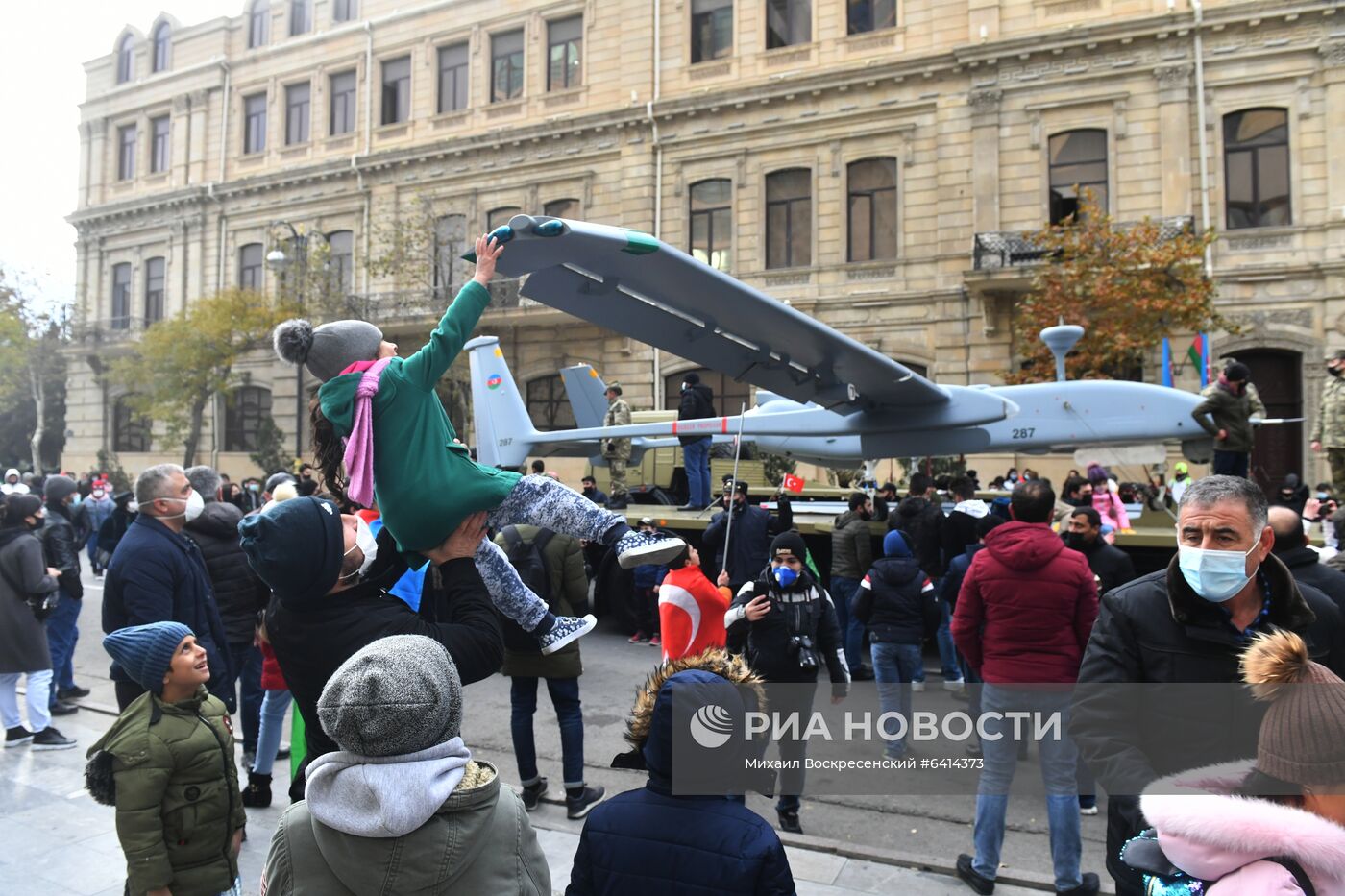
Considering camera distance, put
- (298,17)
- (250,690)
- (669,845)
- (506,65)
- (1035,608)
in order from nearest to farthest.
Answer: (669,845), (1035,608), (250,690), (506,65), (298,17)

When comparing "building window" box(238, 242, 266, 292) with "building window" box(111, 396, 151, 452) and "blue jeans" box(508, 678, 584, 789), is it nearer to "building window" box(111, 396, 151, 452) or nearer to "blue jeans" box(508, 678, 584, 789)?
"building window" box(111, 396, 151, 452)

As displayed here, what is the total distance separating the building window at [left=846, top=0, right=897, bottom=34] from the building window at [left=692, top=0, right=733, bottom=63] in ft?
10.2

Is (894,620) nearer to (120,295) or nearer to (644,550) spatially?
(644,550)

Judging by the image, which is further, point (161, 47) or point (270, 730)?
point (161, 47)

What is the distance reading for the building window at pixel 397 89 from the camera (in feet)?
89.4

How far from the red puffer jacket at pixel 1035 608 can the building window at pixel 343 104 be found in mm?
28452

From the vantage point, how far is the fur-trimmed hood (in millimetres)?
1477

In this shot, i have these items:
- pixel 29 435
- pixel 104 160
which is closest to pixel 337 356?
pixel 104 160

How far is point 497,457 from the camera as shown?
44.3 ft

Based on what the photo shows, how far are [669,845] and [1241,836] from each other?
48.5 inches

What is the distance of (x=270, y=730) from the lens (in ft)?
17.7

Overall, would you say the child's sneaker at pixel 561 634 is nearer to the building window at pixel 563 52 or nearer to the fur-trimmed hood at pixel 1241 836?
the fur-trimmed hood at pixel 1241 836

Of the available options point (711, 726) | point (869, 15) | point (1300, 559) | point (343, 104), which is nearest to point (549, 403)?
point (343, 104)

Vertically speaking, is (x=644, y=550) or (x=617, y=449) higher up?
(x=617, y=449)
